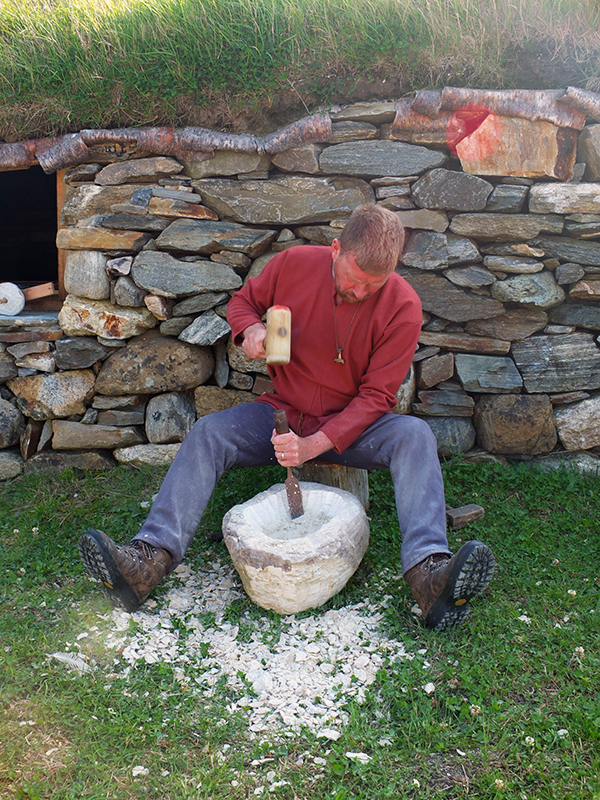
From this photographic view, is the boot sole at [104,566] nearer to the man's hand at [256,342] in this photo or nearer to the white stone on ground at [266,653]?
the white stone on ground at [266,653]

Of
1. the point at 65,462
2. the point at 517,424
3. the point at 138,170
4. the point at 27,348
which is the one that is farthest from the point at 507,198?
the point at 65,462

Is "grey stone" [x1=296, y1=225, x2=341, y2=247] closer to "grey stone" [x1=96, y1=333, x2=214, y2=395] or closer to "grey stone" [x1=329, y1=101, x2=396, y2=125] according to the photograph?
"grey stone" [x1=329, y1=101, x2=396, y2=125]

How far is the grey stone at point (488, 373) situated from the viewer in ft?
13.3

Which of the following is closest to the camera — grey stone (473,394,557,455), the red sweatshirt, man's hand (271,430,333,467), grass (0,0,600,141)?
man's hand (271,430,333,467)

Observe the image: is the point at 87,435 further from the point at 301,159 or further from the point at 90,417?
the point at 301,159

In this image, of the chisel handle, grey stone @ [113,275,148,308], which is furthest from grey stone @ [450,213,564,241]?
grey stone @ [113,275,148,308]

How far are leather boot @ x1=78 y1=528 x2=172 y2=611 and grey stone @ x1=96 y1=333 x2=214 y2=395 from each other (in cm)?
150

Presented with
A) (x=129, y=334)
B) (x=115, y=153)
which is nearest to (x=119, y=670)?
(x=129, y=334)

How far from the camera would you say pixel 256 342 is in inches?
120

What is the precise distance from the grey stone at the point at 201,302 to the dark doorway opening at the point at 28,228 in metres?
3.74

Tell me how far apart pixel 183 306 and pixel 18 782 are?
275 cm

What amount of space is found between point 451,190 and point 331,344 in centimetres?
142

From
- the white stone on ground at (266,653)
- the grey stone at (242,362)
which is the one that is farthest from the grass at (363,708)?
the grey stone at (242,362)

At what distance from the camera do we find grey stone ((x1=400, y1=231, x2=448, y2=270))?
389 cm
